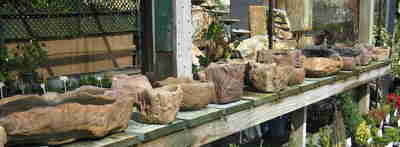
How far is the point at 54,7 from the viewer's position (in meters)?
5.05

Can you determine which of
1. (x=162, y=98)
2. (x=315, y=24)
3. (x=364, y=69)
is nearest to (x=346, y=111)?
(x=364, y=69)

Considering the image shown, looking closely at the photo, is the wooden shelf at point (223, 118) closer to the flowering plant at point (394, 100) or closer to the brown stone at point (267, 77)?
the brown stone at point (267, 77)

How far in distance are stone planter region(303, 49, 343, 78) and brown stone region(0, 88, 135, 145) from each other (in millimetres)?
2206

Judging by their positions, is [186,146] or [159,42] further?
[159,42]

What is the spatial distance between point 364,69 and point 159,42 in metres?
2.61

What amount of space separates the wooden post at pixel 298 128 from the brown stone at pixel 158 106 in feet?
6.85

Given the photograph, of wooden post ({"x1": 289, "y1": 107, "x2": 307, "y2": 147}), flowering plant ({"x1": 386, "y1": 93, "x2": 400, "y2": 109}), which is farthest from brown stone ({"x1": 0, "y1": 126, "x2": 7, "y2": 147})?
flowering plant ({"x1": 386, "y1": 93, "x2": 400, "y2": 109})

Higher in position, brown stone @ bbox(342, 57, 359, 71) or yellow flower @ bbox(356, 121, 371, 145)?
brown stone @ bbox(342, 57, 359, 71)

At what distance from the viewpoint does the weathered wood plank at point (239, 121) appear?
251 centimetres

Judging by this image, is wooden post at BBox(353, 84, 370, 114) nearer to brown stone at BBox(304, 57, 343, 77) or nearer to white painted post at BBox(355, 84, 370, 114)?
white painted post at BBox(355, 84, 370, 114)

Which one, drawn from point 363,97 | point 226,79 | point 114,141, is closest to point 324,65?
point 226,79

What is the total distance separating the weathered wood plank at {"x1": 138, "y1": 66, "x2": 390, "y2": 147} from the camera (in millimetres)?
2508

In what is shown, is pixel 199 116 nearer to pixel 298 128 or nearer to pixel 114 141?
pixel 114 141

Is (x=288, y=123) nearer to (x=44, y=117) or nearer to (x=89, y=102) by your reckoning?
(x=89, y=102)
